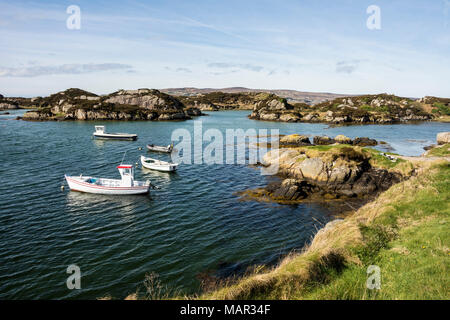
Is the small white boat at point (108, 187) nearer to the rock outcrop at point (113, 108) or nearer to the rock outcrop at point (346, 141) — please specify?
the rock outcrop at point (346, 141)

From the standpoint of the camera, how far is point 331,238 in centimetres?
1592

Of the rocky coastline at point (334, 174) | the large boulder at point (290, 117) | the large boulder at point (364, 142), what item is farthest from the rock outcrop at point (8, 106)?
the large boulder at point (364, 142)

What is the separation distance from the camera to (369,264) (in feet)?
39.2

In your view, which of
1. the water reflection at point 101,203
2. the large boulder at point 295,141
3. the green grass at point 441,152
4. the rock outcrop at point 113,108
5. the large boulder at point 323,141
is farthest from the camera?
the rock outcrop at point 113,108

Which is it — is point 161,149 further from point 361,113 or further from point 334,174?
point 361,113

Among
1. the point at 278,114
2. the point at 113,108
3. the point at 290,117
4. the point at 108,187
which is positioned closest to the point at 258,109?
the point at 278,114

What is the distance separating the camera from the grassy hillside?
9.60m

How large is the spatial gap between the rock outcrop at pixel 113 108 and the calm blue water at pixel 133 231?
291ft

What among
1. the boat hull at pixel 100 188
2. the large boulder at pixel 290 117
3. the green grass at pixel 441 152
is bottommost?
the boat hull at pixel 100 188

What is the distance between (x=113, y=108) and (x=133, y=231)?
120 meters

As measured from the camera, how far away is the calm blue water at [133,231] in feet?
59.8

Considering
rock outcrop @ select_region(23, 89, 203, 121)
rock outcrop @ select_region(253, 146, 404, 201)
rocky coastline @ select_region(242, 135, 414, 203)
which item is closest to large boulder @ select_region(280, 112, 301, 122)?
rock outcrop @ select_region(23, 89, 203, 121)
